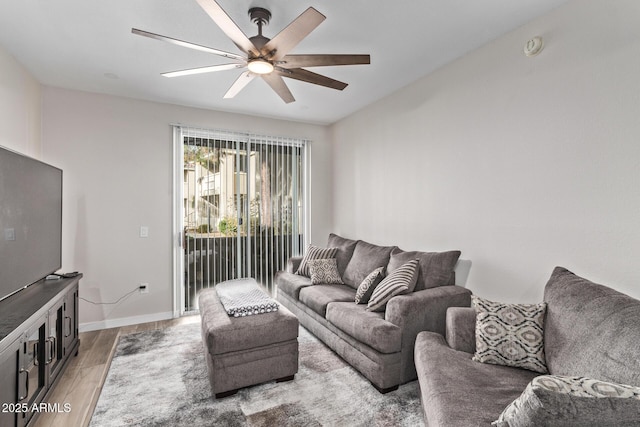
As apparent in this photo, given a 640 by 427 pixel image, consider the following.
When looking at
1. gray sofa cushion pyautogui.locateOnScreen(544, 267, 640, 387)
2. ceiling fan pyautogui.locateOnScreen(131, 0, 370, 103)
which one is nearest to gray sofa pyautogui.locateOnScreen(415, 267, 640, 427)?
gray sofa cushion pyautogui.locateOnScreen(544, 267, 640, 387)

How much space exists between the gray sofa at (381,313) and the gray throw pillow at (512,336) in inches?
21.3

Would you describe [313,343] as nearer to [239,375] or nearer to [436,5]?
[239,375]

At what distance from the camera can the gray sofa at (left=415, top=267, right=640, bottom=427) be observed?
2.91ft

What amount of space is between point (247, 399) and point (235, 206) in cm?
263

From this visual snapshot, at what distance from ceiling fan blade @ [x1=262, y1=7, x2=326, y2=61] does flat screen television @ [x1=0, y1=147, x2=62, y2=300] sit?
1750 millimetres

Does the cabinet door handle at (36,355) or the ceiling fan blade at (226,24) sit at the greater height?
the ceiling fan blade at (226,24)

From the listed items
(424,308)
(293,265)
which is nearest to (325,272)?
(293,265)

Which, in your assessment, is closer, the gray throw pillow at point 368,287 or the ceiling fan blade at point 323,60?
the ceiling fan blade at point 323,60

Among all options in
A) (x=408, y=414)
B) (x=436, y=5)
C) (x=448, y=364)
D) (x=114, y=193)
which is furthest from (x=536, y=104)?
(x=114, y=193)

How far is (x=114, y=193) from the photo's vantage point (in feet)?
12.7

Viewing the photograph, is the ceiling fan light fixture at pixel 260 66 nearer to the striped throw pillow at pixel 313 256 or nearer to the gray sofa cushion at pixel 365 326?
the gray sofa cushion at pixel 365 326

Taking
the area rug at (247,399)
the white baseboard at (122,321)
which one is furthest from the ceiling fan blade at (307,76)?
the white baseboard at (122,321)

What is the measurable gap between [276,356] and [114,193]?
9.26 feet

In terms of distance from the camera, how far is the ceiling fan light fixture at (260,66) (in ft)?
7.23
